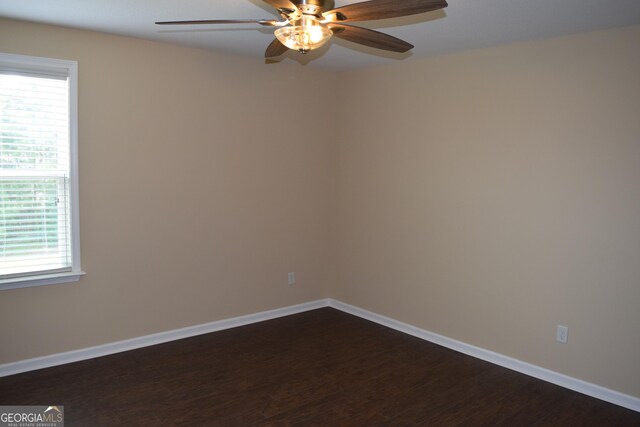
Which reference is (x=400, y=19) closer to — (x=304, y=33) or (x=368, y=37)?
(x=368, y=37)

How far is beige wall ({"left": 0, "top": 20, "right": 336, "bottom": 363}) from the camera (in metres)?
3.40

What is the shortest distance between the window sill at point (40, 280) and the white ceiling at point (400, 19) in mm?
1734

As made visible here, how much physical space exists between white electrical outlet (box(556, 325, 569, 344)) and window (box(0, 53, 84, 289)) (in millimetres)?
3462

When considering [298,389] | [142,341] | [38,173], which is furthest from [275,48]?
[142,341]

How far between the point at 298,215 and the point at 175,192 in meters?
1.28

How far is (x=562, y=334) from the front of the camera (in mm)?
3266

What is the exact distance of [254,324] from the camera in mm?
4359

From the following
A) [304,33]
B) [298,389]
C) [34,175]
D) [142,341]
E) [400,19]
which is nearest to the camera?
[304,33]

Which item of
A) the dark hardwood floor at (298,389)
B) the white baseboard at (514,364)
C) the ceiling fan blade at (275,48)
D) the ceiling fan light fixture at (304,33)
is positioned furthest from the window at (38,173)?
the white baseboard at (514,364)

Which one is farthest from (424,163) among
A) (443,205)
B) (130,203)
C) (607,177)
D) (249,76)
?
(130,203)

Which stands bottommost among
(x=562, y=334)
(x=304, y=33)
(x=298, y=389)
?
(x=298, y=389)

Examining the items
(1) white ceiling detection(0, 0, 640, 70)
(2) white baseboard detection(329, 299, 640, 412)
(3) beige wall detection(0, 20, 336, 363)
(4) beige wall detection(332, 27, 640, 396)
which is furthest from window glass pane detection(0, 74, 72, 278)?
(2) white baseboard detection(329, 299, 640, 412)

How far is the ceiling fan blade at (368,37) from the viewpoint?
217 centimetres

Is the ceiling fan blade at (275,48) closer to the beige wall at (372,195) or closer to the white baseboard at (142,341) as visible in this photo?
the beige wall at (372,195)
